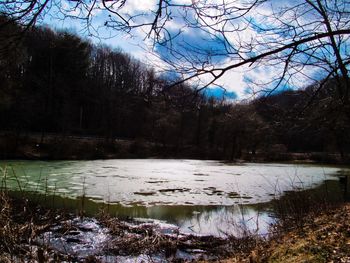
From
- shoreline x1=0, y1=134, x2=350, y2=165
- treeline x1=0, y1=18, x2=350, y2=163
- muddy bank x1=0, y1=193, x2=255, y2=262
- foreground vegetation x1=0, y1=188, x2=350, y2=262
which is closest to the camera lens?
foreground vegetation x1=0, y1=188, x2=350, y2=262

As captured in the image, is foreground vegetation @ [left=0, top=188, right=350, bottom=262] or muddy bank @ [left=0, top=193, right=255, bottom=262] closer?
foreground vegetation @ [left=0, top=188, right=350, bottom=262]

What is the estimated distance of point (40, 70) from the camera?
149ft

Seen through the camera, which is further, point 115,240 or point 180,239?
point 180,239

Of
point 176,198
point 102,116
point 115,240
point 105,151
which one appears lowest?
point 115,240

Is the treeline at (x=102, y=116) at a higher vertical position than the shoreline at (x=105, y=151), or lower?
higher

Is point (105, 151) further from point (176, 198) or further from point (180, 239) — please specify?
point (180, 239)

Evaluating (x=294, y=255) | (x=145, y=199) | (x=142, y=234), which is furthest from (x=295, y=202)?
(x=145, y=199)

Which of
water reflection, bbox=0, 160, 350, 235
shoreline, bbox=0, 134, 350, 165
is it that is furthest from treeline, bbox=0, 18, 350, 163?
water reflection, bbox=0, 160, 350, 235

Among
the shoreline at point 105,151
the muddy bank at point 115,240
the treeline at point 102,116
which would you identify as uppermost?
the treeline at point 102,116

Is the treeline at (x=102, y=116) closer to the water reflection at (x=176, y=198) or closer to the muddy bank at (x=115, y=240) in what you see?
the water reflection at (x=176, y=198)

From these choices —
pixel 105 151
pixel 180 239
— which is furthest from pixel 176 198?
pixel 105 151

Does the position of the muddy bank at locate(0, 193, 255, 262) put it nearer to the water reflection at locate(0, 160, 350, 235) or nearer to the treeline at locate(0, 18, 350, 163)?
the water reflection at locate(0, 160, 350, 235)

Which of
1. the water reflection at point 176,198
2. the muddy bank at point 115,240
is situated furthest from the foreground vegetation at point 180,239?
the water reflection at point 176,198

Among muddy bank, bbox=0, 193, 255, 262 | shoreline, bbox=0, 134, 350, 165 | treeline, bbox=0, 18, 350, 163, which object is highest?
treeline, bbox=0, 18, 350, 163
